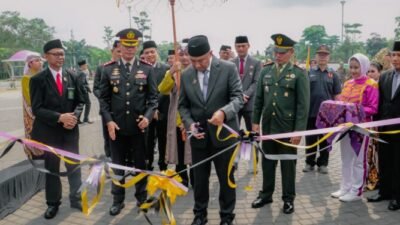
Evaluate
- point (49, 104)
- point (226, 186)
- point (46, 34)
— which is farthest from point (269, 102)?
point (46, 34)

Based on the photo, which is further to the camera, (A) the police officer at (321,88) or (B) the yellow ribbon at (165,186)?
(A) the police officer at (321,88)

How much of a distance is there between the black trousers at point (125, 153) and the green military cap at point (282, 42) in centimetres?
188

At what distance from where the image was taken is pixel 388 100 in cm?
426

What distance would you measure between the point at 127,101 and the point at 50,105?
2.86ft

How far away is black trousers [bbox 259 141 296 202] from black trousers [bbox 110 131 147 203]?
1.44 m

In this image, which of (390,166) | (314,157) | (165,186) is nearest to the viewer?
(165,186)

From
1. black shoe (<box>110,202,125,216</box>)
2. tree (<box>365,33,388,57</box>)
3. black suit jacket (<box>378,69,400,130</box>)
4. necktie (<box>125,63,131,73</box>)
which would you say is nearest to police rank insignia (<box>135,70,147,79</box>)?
necktie (<box>125,63,131,73</box>)

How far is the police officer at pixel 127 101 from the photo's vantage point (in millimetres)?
4152

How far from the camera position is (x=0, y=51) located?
59.9 m

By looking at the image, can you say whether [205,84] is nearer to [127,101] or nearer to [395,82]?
[127,101]

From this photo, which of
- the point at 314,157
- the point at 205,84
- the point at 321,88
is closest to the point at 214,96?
the point at 205,84

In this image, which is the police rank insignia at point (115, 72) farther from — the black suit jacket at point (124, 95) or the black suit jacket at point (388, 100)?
the black suit jacket at point (388, 100)

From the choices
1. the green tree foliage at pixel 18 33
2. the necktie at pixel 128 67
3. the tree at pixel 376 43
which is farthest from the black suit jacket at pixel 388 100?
the tree at pixel 376 43

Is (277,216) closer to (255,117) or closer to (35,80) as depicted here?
(255,117)
